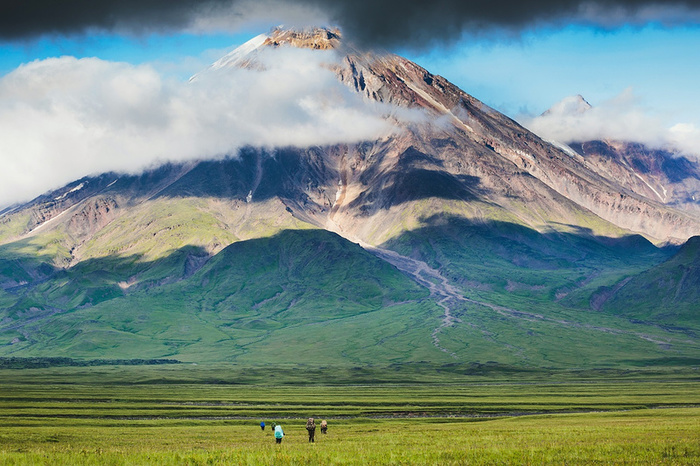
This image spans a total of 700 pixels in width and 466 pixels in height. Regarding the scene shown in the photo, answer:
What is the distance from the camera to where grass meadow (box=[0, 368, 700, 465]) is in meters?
55.9

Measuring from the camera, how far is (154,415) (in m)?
131

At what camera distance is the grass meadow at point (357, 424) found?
55906mm

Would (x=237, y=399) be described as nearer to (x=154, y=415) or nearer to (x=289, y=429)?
(x=154, y=415)

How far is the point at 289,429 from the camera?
10262cm

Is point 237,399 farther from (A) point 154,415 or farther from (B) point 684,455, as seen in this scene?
(B) point 684,455

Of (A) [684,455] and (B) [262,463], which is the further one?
(A) [684,455]

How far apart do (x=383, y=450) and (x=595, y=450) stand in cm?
1764

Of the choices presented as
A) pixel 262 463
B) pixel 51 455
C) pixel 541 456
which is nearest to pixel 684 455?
pixel 541 456

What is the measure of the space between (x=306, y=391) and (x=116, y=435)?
98.5m

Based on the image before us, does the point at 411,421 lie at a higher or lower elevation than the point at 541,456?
lower

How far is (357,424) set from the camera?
111438 mm

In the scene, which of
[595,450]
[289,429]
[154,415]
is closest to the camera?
[595,450]

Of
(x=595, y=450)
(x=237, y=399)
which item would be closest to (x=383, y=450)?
(x=595, y=450)

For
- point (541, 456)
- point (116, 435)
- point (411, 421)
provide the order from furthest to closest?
point (411, 421)
point (116, 435)
point (541, 456)
